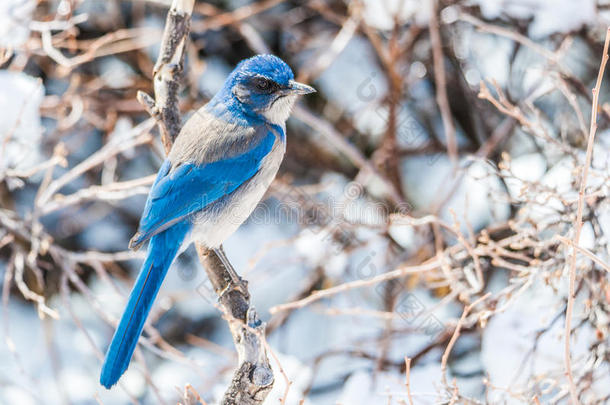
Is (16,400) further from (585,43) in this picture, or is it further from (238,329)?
(585,43)

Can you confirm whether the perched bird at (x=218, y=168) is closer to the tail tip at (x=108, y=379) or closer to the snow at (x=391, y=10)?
the tail tip at (x=108, y=379)

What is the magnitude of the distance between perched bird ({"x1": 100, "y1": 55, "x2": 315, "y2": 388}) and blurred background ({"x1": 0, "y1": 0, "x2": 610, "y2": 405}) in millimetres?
404

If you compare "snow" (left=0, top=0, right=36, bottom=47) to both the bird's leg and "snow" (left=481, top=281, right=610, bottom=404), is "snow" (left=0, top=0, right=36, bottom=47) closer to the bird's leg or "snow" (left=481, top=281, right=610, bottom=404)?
the bird's leg

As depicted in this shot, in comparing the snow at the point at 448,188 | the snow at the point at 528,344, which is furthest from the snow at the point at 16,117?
the snow at the point at 528,344

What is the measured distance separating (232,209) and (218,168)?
211 millimetres

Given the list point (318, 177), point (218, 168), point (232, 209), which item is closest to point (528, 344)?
point (232, 209)

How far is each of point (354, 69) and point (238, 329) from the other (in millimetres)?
2996

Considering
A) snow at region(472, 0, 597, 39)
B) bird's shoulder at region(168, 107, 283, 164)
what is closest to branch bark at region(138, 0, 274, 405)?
bird's shoulder at region(168, 107, 283, 164)

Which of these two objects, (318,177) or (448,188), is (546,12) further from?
(318,177)

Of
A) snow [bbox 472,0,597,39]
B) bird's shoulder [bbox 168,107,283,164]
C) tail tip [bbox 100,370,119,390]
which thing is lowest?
tail tip [bbox 100,370,119,390]

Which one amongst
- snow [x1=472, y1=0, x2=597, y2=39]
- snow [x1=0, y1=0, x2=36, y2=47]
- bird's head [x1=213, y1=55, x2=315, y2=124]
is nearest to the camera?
bird's head [x1=213, y1=55, x2=315, y2=124]

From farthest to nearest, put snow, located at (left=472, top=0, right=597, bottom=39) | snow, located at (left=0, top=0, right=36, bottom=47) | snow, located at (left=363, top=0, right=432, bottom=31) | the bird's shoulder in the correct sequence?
snow, located at (left=363, top=0, right=432, bottom=31) < snow, located at (left=472, top=0, right=597, bottom=39) < snow, located at (left=0, top=0, right=36, bottom=47) < the bird's shoulder

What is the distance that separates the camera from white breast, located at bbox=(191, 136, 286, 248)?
3.08 metres

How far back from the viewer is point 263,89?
332 centimetres
